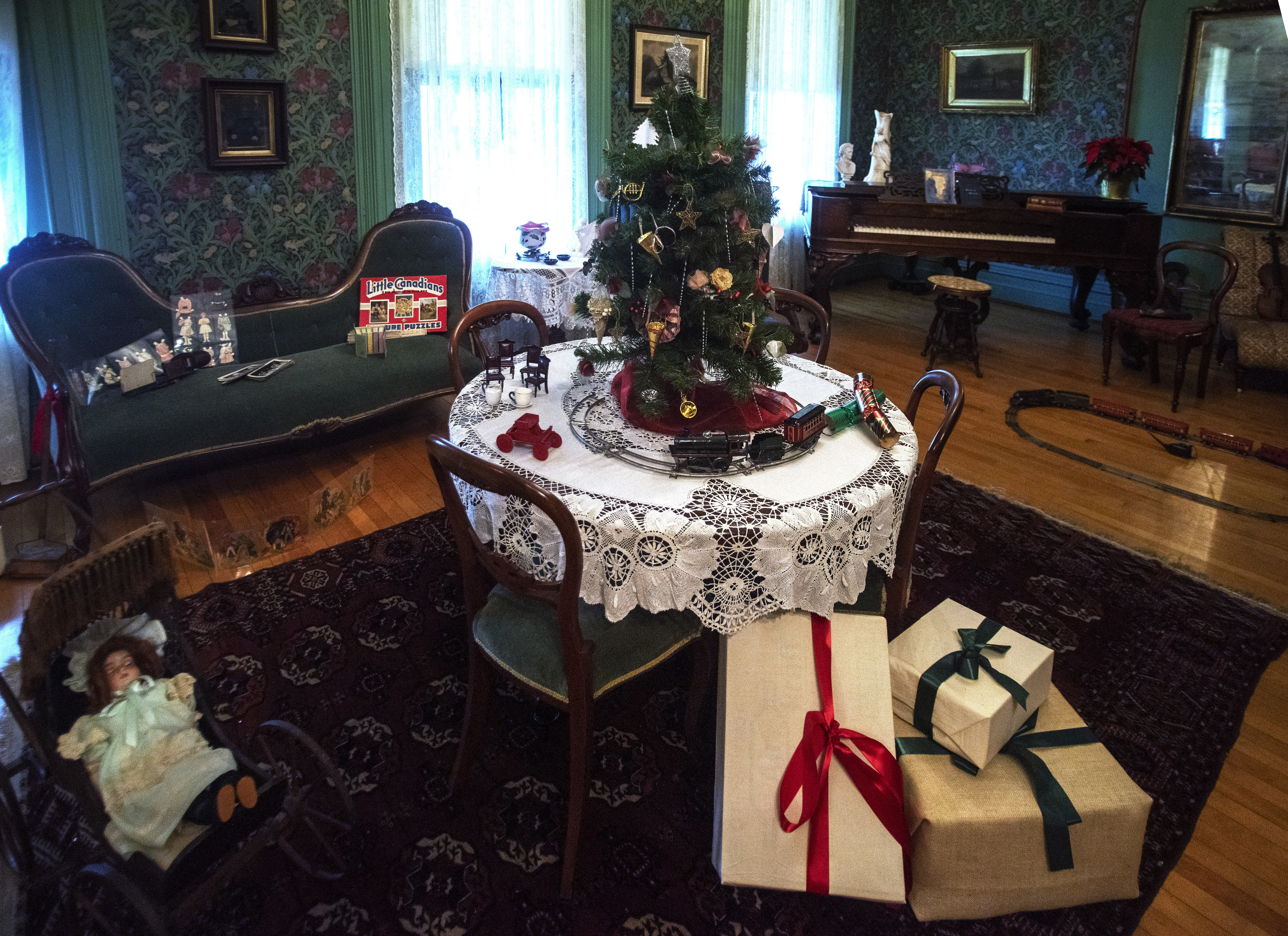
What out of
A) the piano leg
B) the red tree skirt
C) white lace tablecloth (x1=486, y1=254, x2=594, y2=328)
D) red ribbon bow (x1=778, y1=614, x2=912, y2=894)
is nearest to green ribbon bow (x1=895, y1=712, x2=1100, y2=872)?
red ribbon bow (x1=778, y1=614, x2=912, y2=894)

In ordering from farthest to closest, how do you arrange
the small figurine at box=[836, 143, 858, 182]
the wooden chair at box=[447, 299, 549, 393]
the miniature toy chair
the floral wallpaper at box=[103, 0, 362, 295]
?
1. the small figurine at box=[836, 143, 858, 182]
2. the floral wallpaper at box=[103, 0, 362, 295]
3. the wooden chair at box=[447, 299, 549, 393]
4. the miniature toy chair

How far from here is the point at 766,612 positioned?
2.02 metres

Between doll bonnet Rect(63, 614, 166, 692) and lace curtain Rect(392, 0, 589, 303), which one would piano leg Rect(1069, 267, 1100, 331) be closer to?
lace curtain Rect(392, 0, 589, 303)

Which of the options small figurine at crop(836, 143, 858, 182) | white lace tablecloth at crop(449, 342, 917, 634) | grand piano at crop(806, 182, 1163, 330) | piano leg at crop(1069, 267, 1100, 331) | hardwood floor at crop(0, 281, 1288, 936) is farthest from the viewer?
piano leg at crop(1069, 267, 1100, 331)

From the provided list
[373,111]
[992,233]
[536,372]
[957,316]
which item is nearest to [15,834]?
[536,372]

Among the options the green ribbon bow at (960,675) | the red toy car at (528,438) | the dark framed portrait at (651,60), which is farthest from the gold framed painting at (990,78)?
the red toy car at (528,438)

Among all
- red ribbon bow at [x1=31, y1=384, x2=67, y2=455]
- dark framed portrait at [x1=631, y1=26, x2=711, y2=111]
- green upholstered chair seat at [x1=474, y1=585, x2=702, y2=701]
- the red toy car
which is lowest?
green upholstered chair seat at [x1=474, y1=585, x2=702, y2=701]

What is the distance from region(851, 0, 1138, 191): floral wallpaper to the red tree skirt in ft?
17.7

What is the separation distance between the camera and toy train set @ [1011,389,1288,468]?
175 inches

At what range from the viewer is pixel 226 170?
431 cm

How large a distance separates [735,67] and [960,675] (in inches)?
223

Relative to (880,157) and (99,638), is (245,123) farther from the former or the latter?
(880,157)

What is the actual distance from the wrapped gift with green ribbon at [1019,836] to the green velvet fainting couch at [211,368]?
7.09ft

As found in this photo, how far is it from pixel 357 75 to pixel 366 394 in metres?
1.75
